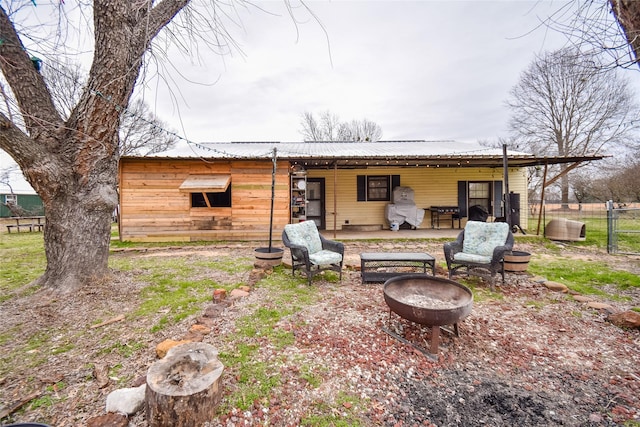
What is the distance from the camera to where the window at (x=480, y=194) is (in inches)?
412

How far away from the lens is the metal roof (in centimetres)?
766

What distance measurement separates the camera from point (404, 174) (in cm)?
1034

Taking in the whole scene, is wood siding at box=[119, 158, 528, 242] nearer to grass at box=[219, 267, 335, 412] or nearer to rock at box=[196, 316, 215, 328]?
grass at box=[219, 267, 335, 412]

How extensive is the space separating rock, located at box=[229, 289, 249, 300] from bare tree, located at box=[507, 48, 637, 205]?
19.4 m

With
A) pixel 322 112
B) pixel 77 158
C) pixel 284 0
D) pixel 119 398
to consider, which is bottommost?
pixel 119 398

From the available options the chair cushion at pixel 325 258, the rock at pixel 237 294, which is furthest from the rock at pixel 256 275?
the chair cushion at pixel 325 258

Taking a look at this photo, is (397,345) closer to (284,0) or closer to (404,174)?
(284,0)

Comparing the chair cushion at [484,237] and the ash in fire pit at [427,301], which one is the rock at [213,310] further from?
the chair cushion at [484,237]

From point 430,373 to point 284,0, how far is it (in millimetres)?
3950

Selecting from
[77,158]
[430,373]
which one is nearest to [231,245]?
[77,158]

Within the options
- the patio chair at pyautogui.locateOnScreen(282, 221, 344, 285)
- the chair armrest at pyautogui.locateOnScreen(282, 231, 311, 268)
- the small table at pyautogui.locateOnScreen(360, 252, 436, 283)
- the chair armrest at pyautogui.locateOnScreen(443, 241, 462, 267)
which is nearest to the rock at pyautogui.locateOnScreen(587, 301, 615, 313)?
the chair armrest at pyautogui.locateOnScreen(443, 241, 462, 267)

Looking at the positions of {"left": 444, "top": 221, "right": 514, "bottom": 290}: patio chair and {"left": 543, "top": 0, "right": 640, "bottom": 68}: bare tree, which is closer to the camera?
{"left": 543, "top": 0, "right": 640, "bottom": 68}: bare tree

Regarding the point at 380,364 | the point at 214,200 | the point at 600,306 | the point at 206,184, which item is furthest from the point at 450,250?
the point at 214,200

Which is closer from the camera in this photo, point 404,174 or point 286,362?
point 286,362
